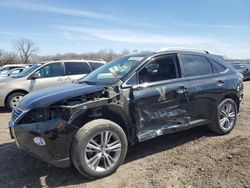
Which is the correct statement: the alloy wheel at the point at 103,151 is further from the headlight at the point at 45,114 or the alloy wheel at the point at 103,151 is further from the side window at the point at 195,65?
the side window at the point at 195,65

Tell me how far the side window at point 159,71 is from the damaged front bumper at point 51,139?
Result: 150 centimetres

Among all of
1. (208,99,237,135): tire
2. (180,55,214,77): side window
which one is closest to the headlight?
(180,55,214,77): side window

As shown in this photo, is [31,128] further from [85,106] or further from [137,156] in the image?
[137,156]

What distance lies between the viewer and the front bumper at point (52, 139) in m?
3.55

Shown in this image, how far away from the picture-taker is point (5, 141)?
18.3 feet

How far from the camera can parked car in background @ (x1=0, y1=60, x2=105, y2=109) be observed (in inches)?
352

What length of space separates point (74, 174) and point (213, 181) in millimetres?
1982

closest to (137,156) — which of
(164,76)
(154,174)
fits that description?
(154,174)

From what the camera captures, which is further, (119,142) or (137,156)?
(137,156)

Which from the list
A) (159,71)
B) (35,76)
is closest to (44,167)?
(159,71)

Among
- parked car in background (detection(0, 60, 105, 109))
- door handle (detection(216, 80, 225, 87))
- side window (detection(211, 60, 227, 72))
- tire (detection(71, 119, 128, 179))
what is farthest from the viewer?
parked car in background (detection(0, 60, 105, 109))

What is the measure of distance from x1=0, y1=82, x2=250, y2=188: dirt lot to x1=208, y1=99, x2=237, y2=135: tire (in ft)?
0.74

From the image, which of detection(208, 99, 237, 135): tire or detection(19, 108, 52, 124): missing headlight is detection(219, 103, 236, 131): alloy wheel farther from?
detection(19, 108, 52, 124): missing headlight

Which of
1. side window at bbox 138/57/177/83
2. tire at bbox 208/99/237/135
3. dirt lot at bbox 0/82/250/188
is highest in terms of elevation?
side window at bbox 138/57/177/83
